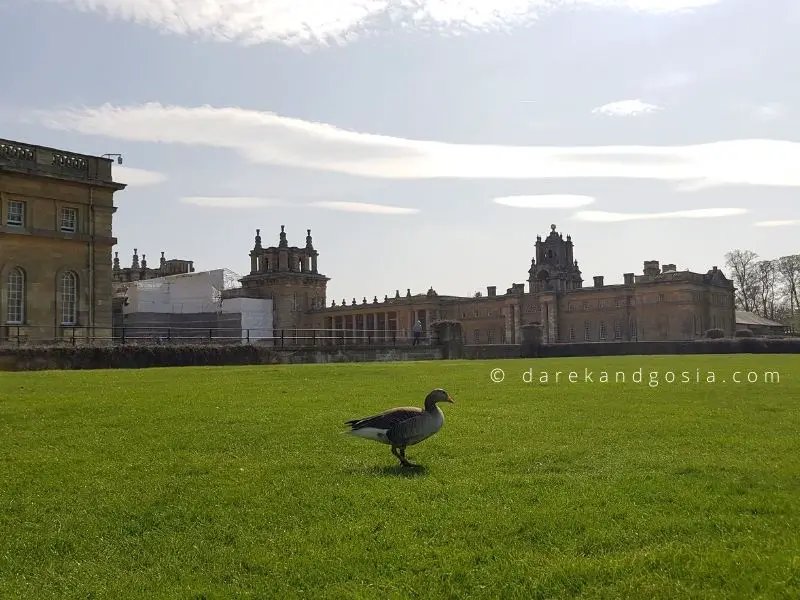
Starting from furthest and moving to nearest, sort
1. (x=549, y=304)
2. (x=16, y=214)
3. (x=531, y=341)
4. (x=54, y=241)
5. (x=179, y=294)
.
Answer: (x=549, y=304), (x=179, y=294), (x=531, y=341), (x=54, y=241), (x=16, y=214)

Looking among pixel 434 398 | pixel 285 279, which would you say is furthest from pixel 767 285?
pixel 434 398

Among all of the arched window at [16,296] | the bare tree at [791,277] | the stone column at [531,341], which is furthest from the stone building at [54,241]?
the bare tree at [791,277]

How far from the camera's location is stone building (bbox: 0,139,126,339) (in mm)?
31688

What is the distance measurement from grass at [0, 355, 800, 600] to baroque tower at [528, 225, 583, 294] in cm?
7443

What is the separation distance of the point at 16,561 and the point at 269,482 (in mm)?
2357

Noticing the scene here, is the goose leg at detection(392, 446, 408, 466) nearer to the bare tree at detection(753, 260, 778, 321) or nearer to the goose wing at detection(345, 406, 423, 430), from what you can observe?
the goose wing at detection(345, 406, 423, 430)

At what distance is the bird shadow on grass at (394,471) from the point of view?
741 centimetres

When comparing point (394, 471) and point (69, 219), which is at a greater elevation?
point (69, 219)

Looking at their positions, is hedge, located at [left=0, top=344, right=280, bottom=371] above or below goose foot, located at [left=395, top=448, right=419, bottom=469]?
above

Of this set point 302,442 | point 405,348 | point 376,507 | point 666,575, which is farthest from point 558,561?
point 405,348

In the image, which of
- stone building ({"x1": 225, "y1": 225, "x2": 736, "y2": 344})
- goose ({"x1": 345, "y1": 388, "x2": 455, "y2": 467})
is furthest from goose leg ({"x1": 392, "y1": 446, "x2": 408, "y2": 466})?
stone building ({"x1": 225, "y1": 225, "x2": 736, "y2": 344})

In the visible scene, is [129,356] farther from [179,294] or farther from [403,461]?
[179,294]

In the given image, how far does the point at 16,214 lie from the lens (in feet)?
105

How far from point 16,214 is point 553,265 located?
64.9 metres
